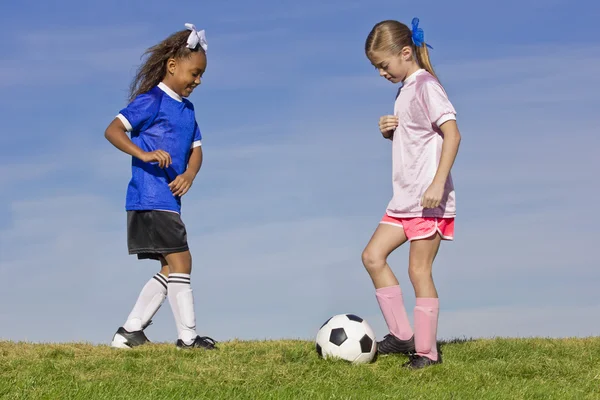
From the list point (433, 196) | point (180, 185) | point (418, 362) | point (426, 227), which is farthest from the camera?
point (180, 185)

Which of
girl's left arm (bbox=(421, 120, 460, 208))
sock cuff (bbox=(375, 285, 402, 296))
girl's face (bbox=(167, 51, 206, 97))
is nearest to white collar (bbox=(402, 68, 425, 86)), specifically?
girl's left arm (bbox=(421, 120, 460, 208))

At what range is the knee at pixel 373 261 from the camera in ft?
24.4

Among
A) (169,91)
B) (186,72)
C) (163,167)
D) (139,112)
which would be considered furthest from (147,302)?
(186,72)

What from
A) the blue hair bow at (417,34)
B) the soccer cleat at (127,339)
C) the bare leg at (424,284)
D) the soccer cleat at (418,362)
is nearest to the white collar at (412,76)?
the blue hair bow at (417,34)

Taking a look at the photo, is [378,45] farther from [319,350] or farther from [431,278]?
[319,350]

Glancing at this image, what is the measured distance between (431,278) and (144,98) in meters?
3.47

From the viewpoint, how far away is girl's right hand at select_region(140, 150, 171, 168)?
779cm

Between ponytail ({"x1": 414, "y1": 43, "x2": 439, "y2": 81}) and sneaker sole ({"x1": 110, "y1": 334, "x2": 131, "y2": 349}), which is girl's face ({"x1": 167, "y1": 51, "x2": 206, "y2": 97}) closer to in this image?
ponytail ({"x1": 414, "y1": 43, "x2": 439, "y2": 81})

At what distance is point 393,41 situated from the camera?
24.1 feet

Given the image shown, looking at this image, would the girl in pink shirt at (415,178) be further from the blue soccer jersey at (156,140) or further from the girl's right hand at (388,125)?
the blue soccer jersey at (156,140)

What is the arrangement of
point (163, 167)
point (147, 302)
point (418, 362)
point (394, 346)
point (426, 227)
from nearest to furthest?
point (426, 227)
point (418, 362)
point (394, 346)
point (163, 167)
point (147, 302)

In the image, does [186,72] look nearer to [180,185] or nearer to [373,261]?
[180,185]

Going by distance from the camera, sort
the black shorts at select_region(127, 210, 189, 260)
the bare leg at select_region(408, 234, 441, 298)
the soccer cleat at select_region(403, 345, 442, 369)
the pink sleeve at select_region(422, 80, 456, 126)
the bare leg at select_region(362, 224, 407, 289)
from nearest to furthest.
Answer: the pink sleeve at select_region(422, 80, 456, 126)
the bare leg at select_region(408, 234, 441, 298)
the soccer cleat at select_region(403, 345, 442, 369)
the bare leg at select_region(362, 224, 407, 289)
the black shorts at select_region(127, 210, 189, 260)

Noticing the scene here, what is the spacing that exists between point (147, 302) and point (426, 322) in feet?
9.91
